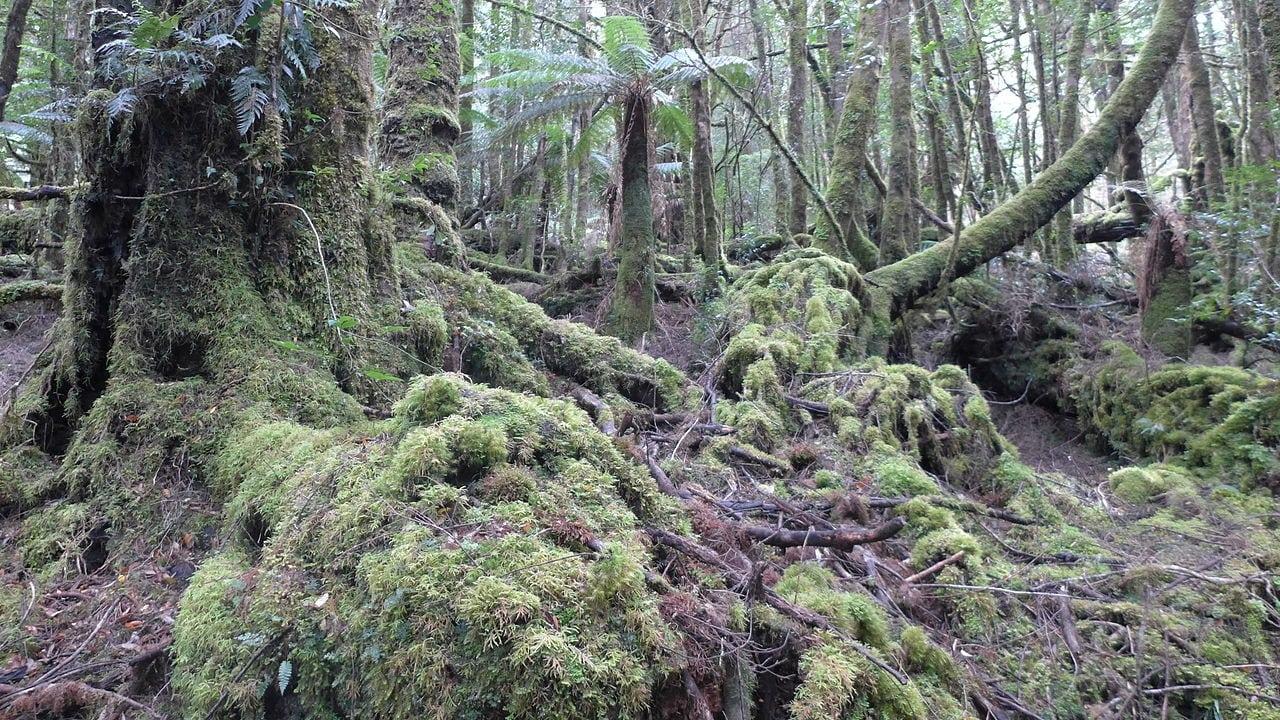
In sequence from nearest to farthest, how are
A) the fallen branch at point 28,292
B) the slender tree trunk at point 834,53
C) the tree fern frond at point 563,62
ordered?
the fallen branch at point 28,292 < the tree fern frond at point 563,62 < the slender tree trunk at point 834,53

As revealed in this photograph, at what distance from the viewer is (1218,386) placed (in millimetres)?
6645

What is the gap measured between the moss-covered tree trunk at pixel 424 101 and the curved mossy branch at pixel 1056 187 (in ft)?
17.8

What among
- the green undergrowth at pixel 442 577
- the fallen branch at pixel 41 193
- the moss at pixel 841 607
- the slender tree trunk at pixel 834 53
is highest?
the slender tree trunk at pixel 834 53

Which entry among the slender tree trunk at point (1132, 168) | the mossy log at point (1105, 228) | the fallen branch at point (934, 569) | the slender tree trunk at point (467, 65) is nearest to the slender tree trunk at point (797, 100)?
the slender tree trunk at point (1132, 168)

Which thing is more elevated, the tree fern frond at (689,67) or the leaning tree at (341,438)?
the tree fern frond at (689,67)

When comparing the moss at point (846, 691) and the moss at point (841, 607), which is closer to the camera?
the moss at point (846, 691)

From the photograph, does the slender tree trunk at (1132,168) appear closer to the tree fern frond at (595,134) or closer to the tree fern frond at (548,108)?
the tree fern frond at (595,134)

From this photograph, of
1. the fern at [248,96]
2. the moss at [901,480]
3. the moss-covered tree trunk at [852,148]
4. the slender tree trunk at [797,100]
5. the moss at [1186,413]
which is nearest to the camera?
the fern at [248,96]

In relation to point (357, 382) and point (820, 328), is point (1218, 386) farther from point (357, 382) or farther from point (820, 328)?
point (357, 382)

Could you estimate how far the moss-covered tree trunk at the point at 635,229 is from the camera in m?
7.73

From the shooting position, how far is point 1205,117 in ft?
33.0

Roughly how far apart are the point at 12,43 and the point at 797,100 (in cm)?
996

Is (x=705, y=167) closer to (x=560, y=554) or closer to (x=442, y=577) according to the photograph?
(x=560, y=554)

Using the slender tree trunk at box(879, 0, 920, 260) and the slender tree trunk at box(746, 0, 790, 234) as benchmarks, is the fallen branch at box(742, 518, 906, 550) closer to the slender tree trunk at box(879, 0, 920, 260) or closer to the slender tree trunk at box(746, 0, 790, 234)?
the slender tree trunk at box(879, 0, 920, 260)
